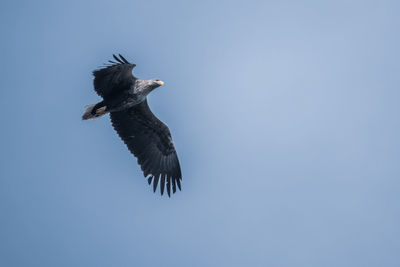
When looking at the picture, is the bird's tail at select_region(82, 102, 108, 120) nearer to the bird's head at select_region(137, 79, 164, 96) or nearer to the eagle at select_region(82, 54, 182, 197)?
the eagle at select_region(82, 54, 182, 197)

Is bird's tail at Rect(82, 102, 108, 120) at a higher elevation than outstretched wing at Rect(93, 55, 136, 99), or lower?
lower

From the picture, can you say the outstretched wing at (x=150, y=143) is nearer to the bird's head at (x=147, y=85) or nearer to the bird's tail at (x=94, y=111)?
the bird's tail at (x=94, y=111)

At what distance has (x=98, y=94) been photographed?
40.0ft

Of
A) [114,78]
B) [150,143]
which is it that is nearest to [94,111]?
[114,78]

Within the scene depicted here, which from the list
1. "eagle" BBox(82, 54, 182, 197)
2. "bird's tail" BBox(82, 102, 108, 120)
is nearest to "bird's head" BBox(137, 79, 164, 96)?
"eagle" BBox(82, 54, 182, 197)

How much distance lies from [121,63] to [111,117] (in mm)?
1928

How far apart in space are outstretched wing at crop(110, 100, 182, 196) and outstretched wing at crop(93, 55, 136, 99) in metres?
0.93

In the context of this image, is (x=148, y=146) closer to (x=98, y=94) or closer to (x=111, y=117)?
(x=111, y=117)

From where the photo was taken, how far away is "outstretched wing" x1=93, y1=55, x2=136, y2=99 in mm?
11703

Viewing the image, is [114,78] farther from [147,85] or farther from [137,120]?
[137,120]

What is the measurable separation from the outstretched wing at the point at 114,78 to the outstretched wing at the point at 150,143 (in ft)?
3.04

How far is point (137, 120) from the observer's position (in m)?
13.2

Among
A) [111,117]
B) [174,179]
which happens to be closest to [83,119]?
[111,117]

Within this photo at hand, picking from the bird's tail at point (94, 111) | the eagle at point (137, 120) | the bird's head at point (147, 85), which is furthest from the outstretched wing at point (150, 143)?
the bird's head at point (147, 85)
